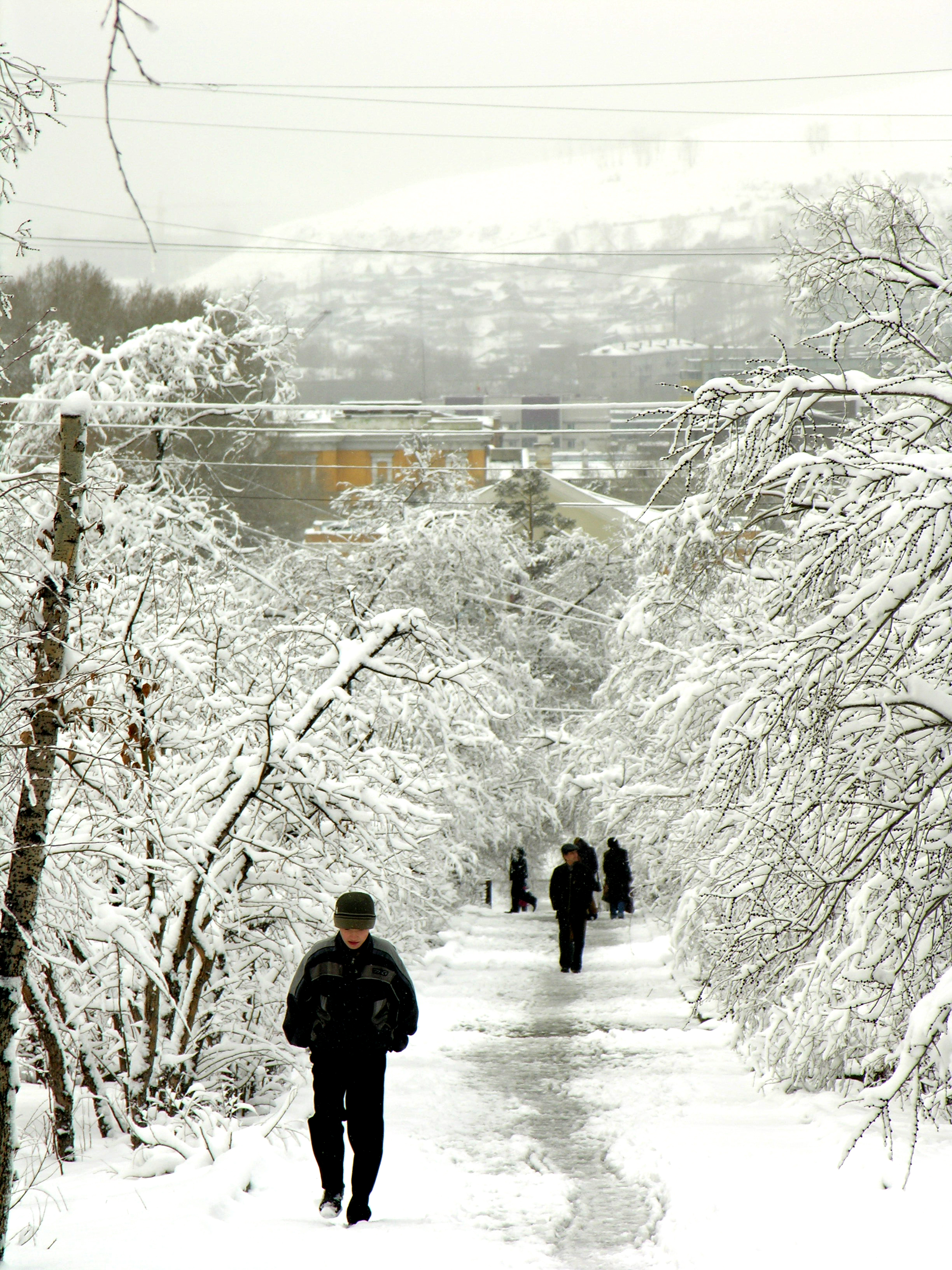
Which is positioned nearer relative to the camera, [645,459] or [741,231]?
[645,459]

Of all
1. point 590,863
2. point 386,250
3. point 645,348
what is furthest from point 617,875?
point 386,250

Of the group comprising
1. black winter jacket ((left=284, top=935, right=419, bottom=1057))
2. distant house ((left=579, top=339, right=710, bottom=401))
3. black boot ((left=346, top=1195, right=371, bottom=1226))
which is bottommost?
black boot ((left=346, top=1195, right=371, bottom=1226))

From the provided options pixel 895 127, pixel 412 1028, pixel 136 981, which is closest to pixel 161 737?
pixel 136 981

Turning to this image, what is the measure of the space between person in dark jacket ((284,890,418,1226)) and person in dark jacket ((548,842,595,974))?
10.8 metres

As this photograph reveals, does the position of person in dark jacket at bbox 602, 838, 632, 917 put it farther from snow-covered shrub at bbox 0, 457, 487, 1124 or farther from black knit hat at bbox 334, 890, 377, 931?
black knit hat at bbox 334, 890, 377, 931

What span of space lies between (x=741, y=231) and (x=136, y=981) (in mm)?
23621

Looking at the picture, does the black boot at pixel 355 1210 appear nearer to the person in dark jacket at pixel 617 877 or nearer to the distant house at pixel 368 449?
the distant house at pixel 368 449

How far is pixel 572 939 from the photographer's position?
55.6 ft

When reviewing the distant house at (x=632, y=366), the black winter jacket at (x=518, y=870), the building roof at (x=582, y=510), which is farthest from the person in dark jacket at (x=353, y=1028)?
the black winter jacket at (x=518, y=870)

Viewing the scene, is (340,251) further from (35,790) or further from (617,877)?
(35,790)

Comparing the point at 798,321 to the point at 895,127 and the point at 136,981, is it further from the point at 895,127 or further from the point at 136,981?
the point at 895,127

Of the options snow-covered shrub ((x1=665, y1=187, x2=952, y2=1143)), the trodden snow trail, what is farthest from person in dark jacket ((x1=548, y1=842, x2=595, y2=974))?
snow-covered shrub ((x1=665, y1=187, x2=952, y2=1143))

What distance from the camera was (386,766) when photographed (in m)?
9.43

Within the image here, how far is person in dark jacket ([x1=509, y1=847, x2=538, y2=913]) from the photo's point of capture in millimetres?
28391
